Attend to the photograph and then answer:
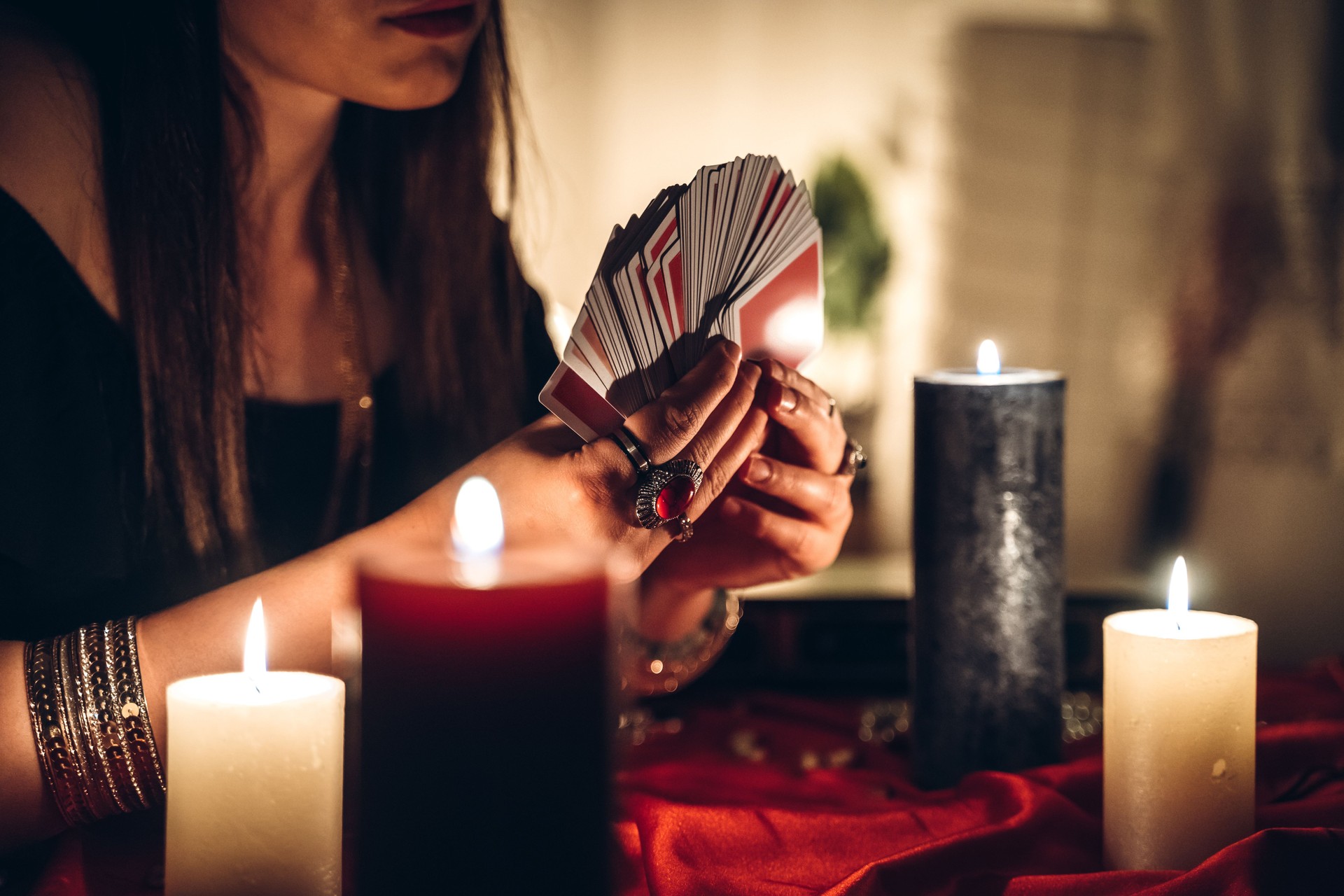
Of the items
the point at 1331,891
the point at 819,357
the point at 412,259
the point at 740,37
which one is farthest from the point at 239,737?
the point at 740,37

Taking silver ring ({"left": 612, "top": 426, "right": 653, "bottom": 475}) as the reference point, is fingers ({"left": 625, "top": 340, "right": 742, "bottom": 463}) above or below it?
above

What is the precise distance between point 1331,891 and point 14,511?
100cm

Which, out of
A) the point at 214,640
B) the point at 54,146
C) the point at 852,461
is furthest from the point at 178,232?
the point at 852,461

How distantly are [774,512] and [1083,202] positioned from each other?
1.99m

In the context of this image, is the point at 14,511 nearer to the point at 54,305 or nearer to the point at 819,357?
the point at 54,305

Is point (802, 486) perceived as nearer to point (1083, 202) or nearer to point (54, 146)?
point (54, 146)

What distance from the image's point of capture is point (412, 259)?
4.75ft

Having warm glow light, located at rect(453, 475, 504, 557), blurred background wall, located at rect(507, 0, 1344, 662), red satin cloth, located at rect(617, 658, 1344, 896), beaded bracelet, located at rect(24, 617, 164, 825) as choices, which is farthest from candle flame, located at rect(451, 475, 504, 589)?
blurred background wall, located at rect(507, 0, 1344, 662)

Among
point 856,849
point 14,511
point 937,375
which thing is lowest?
point 856,849

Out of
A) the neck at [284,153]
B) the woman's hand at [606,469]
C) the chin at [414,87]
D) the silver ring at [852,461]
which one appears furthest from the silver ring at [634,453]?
the neck at [284,153]

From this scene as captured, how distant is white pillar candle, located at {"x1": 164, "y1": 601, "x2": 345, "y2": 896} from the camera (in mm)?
550

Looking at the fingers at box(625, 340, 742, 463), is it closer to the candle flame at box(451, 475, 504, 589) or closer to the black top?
the candle flame at box(451, 475, 504, 589)

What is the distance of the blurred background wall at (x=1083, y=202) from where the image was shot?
2.65 metres

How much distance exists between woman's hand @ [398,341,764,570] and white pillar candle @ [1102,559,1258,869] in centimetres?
33
